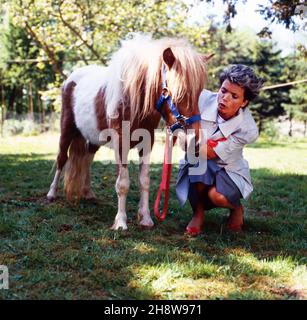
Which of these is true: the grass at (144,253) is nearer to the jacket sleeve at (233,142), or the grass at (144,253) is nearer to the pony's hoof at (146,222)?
the pony's hoof at (146,222)

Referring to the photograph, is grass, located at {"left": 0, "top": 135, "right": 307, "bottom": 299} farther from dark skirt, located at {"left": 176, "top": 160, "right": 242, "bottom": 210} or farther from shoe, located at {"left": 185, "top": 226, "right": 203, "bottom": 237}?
dark skirt, located at {"left": 176, "top": 160, "right": 242, "bottom": 210}

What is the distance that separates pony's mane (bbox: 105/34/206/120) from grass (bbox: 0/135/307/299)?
3.72 feet

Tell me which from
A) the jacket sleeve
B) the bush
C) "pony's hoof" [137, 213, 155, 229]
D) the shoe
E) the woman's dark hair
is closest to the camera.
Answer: the woman's dark hair

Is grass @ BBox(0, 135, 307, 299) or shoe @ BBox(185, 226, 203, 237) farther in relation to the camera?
shoe @ BBox(185, 226, 203, 237)

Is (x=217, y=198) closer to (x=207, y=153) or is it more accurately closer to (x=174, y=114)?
(x=207, y=153)

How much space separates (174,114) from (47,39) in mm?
11544

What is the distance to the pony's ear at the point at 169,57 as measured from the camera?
3.12m

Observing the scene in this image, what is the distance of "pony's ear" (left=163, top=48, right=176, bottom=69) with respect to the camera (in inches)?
123

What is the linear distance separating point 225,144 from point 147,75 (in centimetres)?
89

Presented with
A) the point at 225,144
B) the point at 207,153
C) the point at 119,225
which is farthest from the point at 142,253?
the point at 225,144

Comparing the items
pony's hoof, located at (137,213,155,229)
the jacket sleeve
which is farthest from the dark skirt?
pony's hoof, located at (137,213,155,229)

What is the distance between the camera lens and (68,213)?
4.24m

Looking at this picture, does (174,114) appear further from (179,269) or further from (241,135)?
(179,269)

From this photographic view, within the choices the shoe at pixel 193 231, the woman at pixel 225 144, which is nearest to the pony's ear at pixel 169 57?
the woman at pixel 225 144
